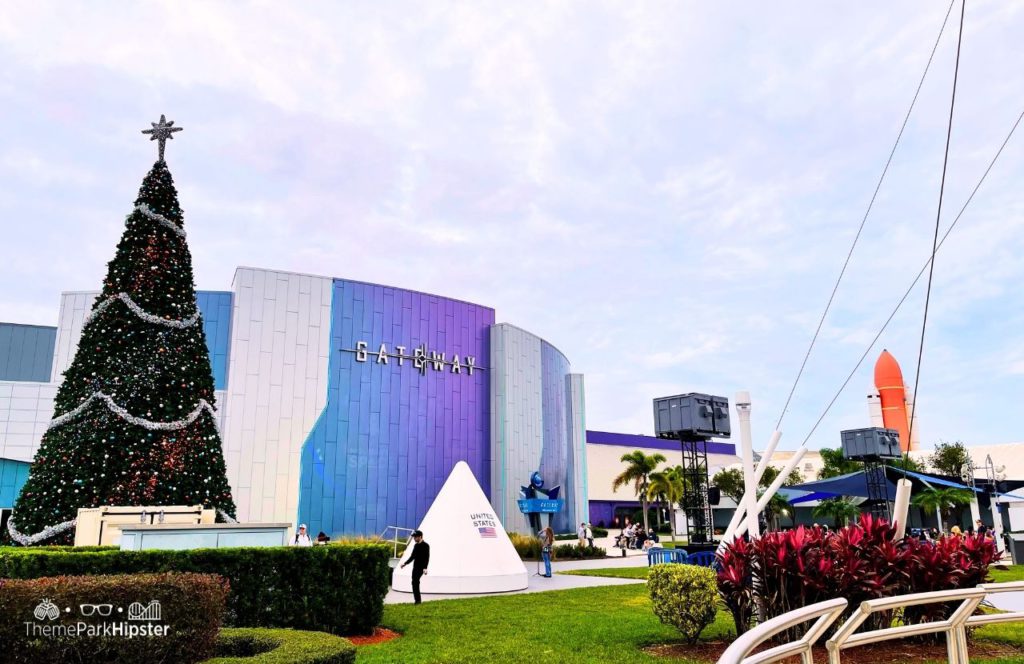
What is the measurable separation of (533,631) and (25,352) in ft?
77.5

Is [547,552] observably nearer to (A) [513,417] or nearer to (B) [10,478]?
(A) [513,417]

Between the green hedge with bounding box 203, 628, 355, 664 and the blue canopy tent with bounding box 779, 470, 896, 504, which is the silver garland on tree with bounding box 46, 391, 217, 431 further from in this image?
the blue canopy tent with bounding box 779, 470, 896, 504

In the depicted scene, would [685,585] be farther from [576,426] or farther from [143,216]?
[576,426]

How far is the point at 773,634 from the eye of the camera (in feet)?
9.29

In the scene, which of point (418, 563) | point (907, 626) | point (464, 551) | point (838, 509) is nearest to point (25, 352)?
point (464, 551)

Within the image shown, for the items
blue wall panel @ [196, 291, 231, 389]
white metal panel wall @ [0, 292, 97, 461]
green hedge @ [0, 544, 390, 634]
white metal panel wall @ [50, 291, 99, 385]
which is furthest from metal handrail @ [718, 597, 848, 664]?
white metal panel wall @ [50, 291, 99, 385]

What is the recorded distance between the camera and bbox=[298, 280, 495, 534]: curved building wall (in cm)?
2670

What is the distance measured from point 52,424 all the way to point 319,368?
15009 mm

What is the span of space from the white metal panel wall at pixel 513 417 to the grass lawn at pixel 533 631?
17013mm

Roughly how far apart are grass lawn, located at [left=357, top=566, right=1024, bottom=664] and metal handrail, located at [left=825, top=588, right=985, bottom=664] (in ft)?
11.1

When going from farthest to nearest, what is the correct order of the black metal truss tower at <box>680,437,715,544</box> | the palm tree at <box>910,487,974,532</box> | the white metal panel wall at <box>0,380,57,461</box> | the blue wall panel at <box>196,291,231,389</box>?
1. the palm tree at <box>910,487,974,532</box>
2. the blue wall panel at <box>196,291,231,389</box>
3. the white metal panel wall at <box>0,380,57,461</box>
4. the black metal truss tower at <box>680,437,715,544</box>

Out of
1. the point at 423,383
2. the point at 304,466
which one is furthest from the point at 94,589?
the point at 423,383

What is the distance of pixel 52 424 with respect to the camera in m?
12.1

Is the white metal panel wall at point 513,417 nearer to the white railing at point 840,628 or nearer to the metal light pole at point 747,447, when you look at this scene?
the metal light pole at point 747,447
